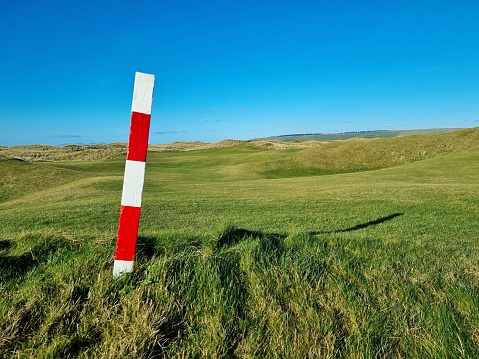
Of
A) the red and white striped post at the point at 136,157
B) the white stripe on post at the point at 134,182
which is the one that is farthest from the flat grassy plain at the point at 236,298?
the white stripe on post at the point at 134,182

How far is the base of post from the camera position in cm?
297

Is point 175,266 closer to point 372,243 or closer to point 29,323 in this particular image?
point 29,323

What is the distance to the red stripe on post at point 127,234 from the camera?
10.0 feet

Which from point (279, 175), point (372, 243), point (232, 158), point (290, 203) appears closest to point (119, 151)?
point (232, 158)

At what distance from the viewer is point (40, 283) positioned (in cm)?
270

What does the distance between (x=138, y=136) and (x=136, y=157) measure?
19 cm

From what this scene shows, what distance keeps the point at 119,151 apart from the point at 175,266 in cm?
7843

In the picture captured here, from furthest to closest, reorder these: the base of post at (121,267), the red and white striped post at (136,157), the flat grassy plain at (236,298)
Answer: the red and white striped post at (136,157)
the base of post at (121,267)
the flat grassy plain at (236,298)

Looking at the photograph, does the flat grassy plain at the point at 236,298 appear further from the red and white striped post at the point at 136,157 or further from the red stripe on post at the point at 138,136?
the red stripe on post at the point at 138,136

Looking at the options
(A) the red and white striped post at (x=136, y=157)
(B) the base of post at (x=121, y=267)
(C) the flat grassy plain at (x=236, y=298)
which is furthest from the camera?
(A) the red and white striped post at (x=136, y=157)

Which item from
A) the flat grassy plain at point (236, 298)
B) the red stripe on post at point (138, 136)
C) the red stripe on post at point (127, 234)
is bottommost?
the flat grassy plain at point (236, 298)

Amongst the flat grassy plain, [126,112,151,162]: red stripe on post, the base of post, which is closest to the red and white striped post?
[126,112,151,162]: red stripe on post

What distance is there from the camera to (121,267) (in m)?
Answer: 3.01

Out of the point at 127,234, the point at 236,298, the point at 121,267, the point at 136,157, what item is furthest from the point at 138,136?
the point at 236,298
